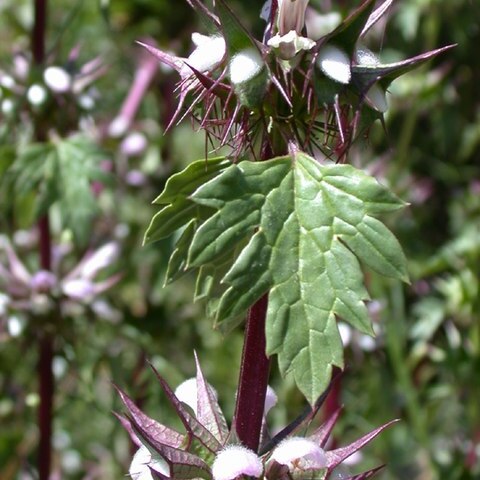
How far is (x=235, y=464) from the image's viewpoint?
959 mm

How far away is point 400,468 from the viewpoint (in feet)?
9.11

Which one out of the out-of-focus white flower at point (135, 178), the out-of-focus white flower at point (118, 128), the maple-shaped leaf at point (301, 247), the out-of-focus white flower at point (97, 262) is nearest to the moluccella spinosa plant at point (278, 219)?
the maple-shaped leaf at point (301, 247)

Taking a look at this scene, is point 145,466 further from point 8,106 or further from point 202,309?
point 202,309

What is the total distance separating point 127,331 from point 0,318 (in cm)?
40

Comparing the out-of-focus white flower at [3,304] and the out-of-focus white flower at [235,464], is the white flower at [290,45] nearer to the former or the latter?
the out-of-focus white flower at [235,464]

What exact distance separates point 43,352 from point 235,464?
3.84 ft

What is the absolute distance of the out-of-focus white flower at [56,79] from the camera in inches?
76.4

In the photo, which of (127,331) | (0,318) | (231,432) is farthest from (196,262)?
(127,331)

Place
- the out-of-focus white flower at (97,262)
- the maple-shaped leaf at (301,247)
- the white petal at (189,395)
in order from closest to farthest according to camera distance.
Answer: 1. the maple-shaped leaf at (301,247)
2. the white petal at (189,395)
3. the out-of-focus white flower at (97,262)

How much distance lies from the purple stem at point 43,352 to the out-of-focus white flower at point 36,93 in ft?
0.24

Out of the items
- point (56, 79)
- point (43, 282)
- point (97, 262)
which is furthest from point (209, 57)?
point (97, 262)

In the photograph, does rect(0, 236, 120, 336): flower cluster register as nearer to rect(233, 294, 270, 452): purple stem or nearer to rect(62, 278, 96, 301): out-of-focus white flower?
rect(62, 278, 96, 301): out-of-focus white flower

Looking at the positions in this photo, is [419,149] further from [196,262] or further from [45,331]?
[196,262]

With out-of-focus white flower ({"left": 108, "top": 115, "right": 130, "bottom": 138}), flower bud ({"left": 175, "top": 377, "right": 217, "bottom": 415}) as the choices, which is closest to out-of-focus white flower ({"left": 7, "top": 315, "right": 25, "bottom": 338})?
out-of-focus white flower ({"left": 108, "top": 115, "right": 130, "bottom": 138})
